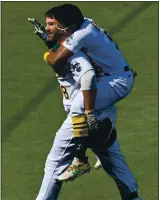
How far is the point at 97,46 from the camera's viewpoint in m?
6.54

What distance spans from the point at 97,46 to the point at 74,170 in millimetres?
988

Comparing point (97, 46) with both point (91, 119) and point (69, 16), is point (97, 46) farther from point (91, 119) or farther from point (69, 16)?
point (91, 119)

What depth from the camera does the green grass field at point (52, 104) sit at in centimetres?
790

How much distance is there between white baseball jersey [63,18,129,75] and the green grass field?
1.47 meters

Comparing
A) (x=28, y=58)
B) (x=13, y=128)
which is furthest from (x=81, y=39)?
(x=28, y=58)

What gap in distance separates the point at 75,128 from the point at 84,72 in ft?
1.45

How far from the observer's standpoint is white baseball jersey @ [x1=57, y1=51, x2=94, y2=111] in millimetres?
6473

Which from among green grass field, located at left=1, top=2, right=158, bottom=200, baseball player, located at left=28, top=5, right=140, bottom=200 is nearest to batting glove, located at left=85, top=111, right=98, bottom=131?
baseball player, located at left=28, top=5, right=140, bottom=200

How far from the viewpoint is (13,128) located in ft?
29.3

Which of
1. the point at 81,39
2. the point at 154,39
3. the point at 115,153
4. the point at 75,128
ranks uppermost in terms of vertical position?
the point at 81,39

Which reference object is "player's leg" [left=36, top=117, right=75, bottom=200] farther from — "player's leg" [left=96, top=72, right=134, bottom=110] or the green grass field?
the green grass field

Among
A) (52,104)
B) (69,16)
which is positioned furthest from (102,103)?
(52,104)

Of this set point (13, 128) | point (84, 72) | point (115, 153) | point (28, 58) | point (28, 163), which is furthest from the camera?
point (28, 58)

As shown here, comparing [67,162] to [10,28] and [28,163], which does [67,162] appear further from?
[10,28]
